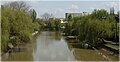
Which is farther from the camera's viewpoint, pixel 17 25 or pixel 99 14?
pixel 99 14

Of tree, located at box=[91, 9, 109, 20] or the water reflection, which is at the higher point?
tree, located at box=[91, 9, 109, 20]

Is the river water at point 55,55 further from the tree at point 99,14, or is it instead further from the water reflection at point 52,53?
the tree at point 99,14

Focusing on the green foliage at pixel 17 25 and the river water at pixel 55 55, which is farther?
the green foliage at pixel 17 25

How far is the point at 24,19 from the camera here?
28.7 m

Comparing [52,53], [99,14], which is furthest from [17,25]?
[99,14]

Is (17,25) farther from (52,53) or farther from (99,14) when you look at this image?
(99,14)

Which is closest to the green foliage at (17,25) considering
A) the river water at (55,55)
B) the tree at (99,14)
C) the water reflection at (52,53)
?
the river water at (55,55)

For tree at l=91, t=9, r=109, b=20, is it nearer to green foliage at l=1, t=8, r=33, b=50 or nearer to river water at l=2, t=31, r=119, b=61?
river water at l=2, t=31, r=119, b=61

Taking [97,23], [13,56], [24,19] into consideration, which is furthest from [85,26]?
[13,56]

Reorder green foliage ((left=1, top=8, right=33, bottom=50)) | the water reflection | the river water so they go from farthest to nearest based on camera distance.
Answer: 1. green foliage ((left=1, top=8, right=33, bottom=50))
2. the water reflection
3. the river water

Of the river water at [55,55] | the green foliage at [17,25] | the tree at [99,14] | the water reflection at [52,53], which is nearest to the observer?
the river water at [55,55]

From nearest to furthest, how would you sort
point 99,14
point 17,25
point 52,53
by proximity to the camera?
point 17,25, point 52,53, point 99,14

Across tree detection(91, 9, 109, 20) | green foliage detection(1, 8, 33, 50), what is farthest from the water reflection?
tree detection(91, 9, 109, 20)

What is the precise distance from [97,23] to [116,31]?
2.24 m
